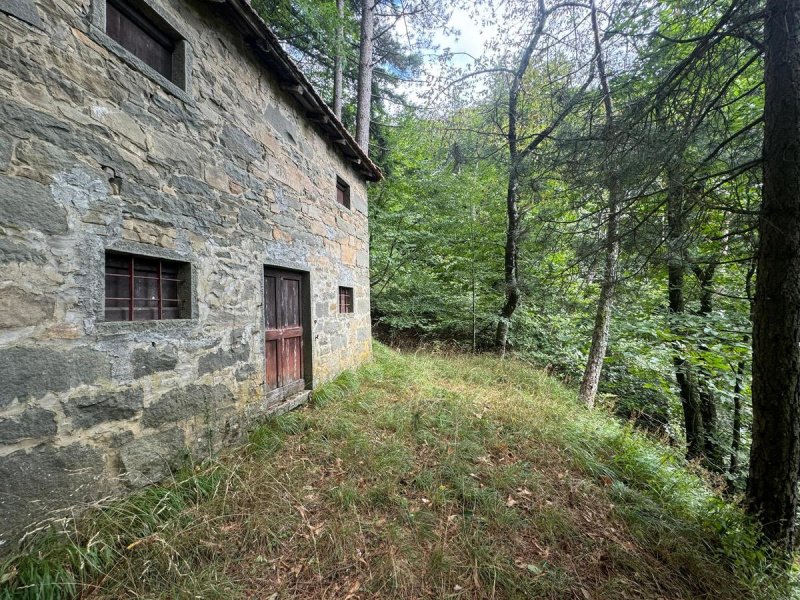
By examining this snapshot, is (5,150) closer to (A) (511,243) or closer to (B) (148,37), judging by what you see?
(B) (148,37)

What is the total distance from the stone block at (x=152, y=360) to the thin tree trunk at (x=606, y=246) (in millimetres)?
4233

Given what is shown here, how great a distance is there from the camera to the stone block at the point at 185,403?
2.43m

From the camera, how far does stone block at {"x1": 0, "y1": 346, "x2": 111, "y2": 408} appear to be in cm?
171

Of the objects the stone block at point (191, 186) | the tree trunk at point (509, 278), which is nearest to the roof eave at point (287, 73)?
the stone block at point (191, 186)

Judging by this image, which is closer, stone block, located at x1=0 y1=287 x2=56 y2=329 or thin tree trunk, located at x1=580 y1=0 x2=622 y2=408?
stone block, located at x1=0 y1=287 x2=56 y2=329

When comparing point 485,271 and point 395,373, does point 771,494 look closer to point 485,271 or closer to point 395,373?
point 395,373

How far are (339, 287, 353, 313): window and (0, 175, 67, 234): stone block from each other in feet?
13.5

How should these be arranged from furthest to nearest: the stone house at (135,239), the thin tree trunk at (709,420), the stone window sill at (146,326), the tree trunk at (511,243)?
the tree trunk at (511,243) < the thin tree trunk at (709,420) < the stone window sill at (146,326) < the stone house at (135,239)

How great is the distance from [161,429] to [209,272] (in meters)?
1.35

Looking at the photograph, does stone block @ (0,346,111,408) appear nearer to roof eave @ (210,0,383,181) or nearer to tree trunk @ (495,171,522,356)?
roof eave @ (210,0,383,181)

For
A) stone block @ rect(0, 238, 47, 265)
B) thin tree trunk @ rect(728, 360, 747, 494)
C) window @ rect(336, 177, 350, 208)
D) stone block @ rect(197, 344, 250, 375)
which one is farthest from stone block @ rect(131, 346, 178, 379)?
thin tree trunk @ rect(728, 360, 747, 494)

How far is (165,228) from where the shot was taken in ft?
8.36

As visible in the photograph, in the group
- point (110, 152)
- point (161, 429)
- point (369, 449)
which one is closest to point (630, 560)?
point (369, 449)

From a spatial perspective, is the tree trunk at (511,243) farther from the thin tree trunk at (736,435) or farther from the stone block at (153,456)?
the stone block at (153,456)
